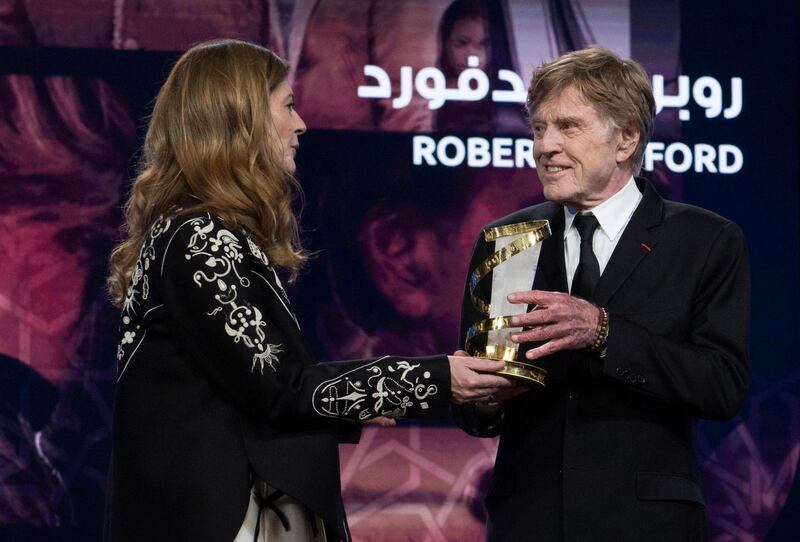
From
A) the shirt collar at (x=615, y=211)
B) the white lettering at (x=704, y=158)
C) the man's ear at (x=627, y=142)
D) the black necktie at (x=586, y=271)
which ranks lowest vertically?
the black necktie at (x=586, y=271)

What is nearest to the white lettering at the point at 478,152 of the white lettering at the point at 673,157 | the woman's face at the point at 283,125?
the white lettering at the point at 673,157

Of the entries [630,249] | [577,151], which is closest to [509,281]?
[630,249]

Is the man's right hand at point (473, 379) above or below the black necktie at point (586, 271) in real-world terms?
below

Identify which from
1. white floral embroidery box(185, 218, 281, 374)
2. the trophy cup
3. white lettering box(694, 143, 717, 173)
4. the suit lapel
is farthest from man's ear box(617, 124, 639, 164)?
white lettering box(694, 143, 717, 173)

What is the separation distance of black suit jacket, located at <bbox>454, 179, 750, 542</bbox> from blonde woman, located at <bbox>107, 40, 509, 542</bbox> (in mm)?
246

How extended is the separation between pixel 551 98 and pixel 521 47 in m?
2.01

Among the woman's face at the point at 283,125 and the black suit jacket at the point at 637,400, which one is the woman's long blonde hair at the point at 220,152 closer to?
the woman's face at the point at 283,125

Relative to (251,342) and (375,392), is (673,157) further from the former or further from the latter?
(251,342)

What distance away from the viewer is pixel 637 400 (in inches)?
86.8

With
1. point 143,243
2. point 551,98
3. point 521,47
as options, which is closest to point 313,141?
point 521,47

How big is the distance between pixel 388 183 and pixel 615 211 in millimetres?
1988

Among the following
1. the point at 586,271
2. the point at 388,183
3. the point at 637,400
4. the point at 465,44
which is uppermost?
the point at 465,44

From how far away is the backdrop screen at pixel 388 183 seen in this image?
13.4 feet

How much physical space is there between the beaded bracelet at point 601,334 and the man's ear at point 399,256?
2.20 m
